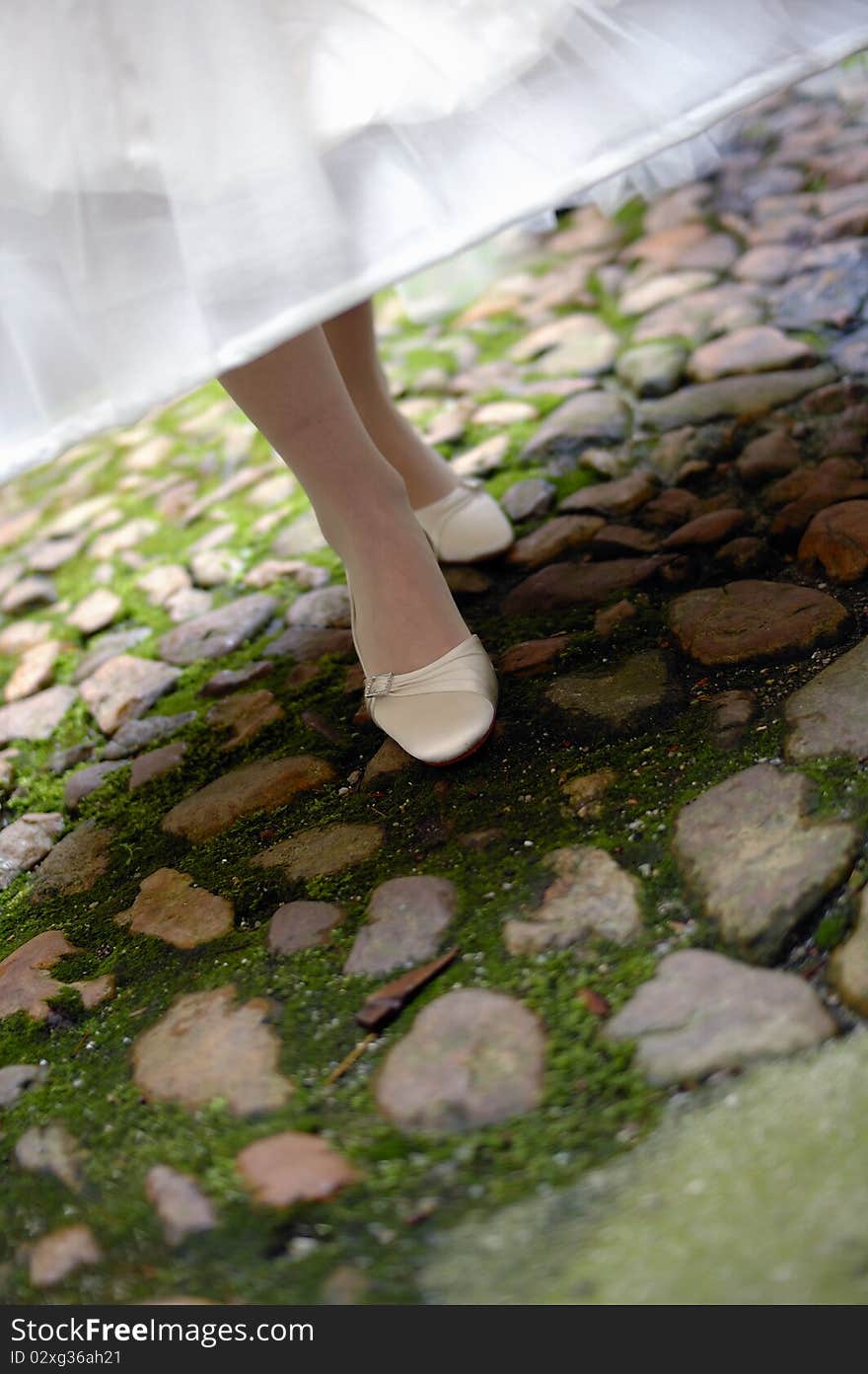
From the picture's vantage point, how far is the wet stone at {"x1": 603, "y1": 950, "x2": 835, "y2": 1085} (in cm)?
86

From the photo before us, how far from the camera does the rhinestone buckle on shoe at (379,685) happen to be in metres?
1.34

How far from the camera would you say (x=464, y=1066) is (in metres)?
0.91

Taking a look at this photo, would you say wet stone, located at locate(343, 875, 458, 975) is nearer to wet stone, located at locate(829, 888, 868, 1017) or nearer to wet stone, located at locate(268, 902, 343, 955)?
wet stone, located at locate(268, 902, 343, 955)

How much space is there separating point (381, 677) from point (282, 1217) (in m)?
0.64

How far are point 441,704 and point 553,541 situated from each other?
0.48 metres

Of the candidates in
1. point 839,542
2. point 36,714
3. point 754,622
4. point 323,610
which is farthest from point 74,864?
point 839,542

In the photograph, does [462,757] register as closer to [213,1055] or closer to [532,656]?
[532,656]

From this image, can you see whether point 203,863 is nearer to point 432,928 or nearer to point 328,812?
point 328,812

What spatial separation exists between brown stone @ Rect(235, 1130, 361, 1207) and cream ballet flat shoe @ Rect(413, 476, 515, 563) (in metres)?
0.96

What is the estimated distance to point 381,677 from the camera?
135cm

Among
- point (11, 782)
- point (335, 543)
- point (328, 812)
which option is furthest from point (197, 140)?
point (11, 782)

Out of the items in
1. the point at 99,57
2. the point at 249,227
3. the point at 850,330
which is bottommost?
the point at 850,330

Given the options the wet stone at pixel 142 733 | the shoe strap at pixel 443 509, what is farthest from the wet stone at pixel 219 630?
the shoe strap at pixel 443 509

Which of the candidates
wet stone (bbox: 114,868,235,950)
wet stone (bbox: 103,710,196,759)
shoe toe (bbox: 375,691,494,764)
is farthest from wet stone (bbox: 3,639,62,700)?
shoe toe (bbox: 375,691,494,764)
